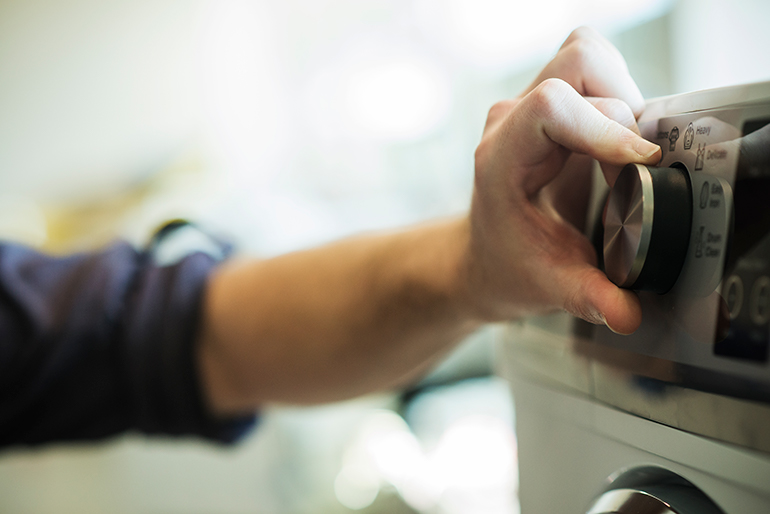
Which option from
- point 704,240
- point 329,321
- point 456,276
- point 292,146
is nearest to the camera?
point 704,240

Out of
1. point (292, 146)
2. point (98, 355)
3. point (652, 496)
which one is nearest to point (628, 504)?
point (652, 496)

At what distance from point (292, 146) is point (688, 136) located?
5.75 feet

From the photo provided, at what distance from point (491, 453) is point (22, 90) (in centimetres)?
132

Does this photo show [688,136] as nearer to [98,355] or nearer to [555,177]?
[555,177]

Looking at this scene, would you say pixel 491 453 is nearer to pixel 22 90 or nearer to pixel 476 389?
pixel 476 389

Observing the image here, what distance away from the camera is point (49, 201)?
135 cm

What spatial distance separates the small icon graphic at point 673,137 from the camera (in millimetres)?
223

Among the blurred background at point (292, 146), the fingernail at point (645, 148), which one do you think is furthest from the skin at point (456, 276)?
the blurred background at point (292, 146)

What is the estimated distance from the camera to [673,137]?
0.74 ft

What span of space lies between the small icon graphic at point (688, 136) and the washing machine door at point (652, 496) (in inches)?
5.1

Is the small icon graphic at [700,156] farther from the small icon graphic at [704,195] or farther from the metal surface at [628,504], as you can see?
the metal surface at [628,504]

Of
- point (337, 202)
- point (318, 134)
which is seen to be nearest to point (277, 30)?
point (318, 134)

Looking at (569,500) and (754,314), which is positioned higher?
(754,314)

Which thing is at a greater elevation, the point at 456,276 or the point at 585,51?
the point at 585,51
